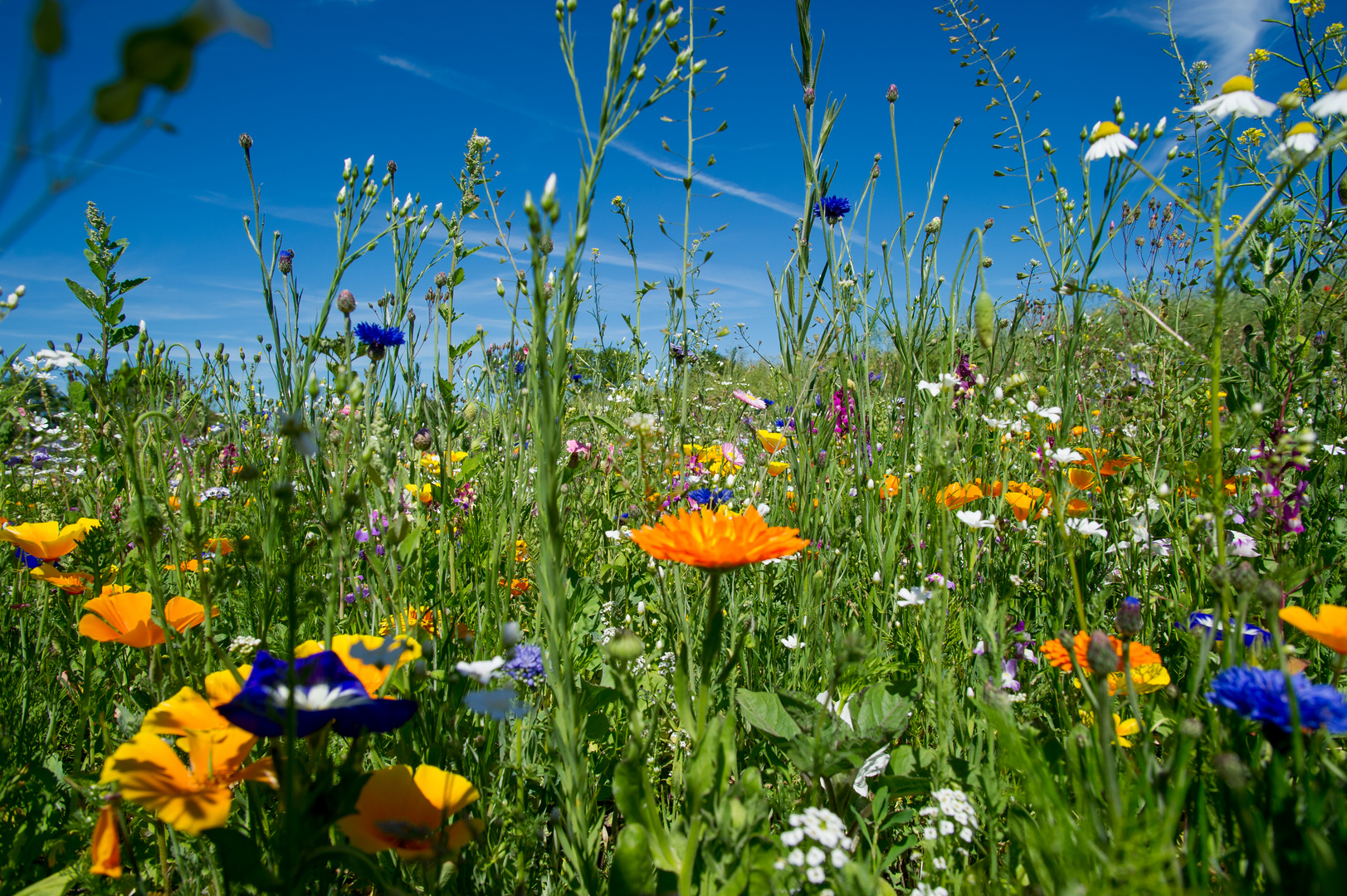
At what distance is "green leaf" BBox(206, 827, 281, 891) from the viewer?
28.8 inches

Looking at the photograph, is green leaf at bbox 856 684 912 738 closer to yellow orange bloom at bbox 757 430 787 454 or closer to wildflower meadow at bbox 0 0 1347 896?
wildflower meadow at bbox 0 0 1347 896

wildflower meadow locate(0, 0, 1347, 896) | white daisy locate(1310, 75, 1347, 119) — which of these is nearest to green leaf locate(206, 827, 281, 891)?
wildflower meadow locate(0, 0, 1347, 896)

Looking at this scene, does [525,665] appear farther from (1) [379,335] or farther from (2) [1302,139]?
(2) [1302,139]

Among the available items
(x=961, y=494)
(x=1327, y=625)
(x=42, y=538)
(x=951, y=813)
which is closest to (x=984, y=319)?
(x=961, y=494)

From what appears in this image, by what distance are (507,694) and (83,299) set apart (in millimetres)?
1588

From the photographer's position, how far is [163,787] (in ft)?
2.47

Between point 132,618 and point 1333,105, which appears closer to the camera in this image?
point 1333,105

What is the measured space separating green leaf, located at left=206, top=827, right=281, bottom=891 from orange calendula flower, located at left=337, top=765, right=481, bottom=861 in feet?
0.30

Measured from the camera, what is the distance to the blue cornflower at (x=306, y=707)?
736 mm

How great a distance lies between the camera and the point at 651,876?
93 cm

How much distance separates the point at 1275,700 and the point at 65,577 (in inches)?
96.0

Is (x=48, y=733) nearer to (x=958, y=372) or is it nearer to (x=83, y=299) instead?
(x=83, y=299)

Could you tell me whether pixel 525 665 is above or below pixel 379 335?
below

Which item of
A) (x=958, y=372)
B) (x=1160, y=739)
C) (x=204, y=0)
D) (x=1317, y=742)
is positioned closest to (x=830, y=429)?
(x=958, y=372)
